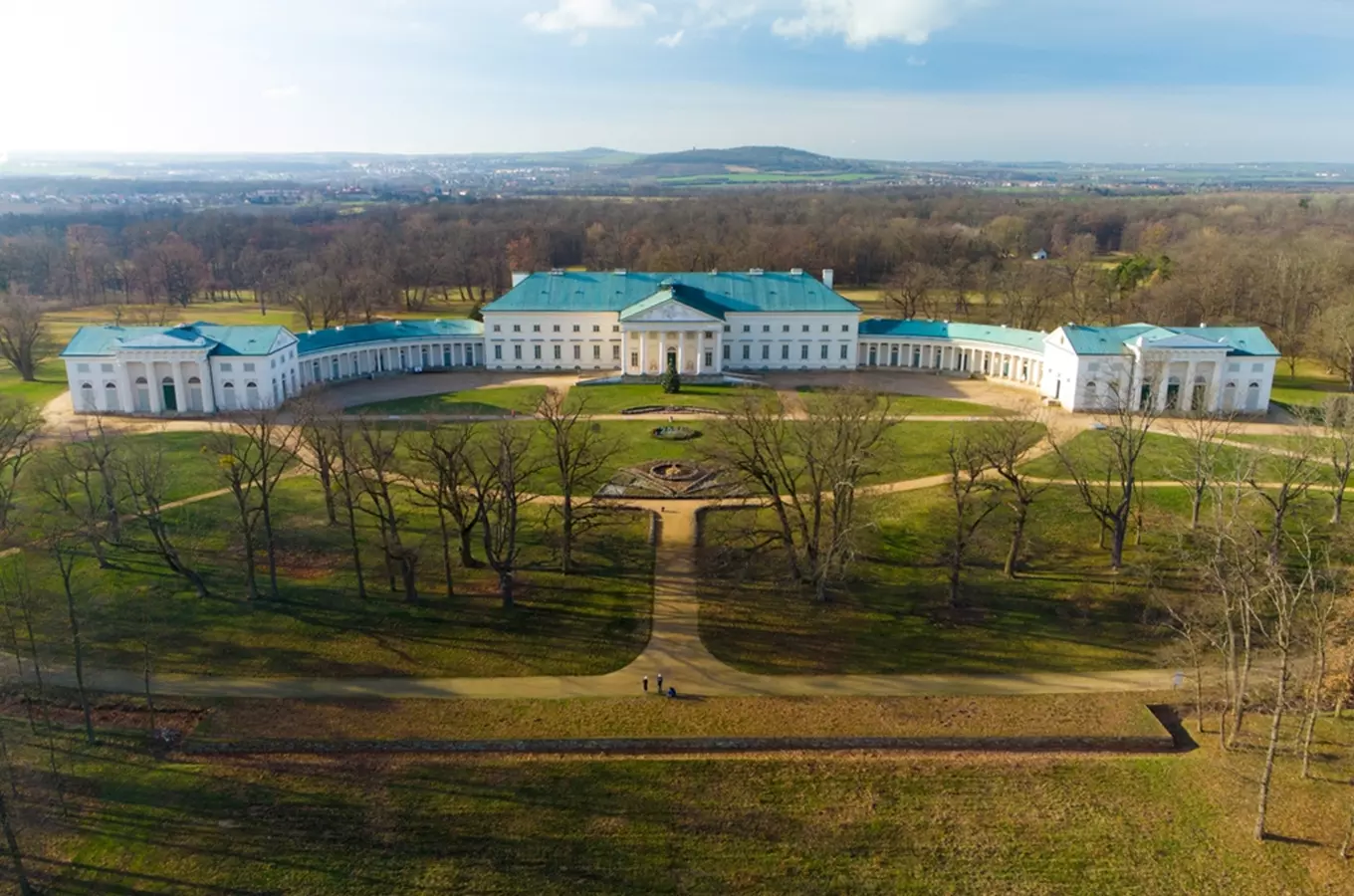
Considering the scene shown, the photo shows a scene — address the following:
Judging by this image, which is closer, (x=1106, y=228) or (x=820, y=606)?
(x=820, y=606)

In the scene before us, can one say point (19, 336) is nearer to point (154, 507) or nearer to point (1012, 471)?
point (154, 507)

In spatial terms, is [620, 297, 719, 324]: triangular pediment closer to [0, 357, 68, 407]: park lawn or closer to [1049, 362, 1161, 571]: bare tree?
[1049, 362, 1161, 571]: bare tree

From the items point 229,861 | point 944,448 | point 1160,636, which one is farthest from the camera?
point 944,448

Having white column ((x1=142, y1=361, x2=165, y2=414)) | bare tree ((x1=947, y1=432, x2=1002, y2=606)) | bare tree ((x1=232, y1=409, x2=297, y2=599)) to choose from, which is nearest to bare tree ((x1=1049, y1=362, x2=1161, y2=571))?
bare tree ((x1=947, y1=432, x2=1002, y2=606))

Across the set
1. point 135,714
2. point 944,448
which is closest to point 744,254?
point 944,448

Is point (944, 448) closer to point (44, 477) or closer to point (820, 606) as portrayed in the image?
point (820, 606)

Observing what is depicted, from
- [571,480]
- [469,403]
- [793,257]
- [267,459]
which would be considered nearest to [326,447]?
[267,459]
